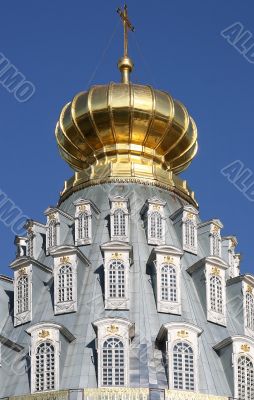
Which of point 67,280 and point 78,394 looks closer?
point 78,394

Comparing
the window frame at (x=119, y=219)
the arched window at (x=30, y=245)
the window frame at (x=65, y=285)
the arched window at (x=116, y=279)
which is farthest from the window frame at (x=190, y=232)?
the arched window at (x=30, y=245)

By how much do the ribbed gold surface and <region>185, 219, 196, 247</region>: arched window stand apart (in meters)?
4.23

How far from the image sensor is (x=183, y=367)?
153 feet

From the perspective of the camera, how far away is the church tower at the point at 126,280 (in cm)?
4672

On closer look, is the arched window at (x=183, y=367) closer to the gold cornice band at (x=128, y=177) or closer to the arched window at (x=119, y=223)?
the arched window at (x=119, y=223)

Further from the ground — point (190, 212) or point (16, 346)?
point (190, 212)

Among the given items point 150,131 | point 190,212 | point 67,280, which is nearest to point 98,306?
point 67,280

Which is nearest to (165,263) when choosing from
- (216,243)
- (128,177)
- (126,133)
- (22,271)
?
(216,243)

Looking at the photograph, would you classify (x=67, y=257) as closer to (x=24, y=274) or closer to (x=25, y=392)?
(x=24, y=274)

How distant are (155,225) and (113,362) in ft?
25.0

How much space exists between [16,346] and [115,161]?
10.2m

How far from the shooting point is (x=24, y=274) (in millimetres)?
51312

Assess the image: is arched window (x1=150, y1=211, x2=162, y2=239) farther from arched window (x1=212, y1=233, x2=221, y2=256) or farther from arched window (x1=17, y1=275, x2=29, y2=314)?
arched window (x1=17, y1=275, x2=29, y2=314)

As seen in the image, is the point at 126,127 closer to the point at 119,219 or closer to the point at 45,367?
the point at 119,219
